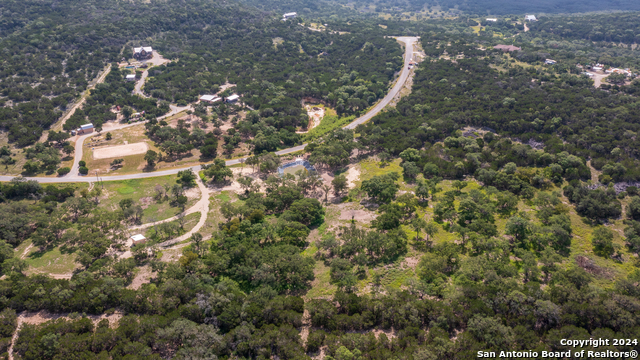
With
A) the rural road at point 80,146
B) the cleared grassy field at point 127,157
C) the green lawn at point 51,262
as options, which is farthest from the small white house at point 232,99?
the green lawn at point 51,262

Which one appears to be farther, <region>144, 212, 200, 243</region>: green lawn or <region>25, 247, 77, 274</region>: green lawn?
<region>144, 212, 200, 243</region>: green lawn

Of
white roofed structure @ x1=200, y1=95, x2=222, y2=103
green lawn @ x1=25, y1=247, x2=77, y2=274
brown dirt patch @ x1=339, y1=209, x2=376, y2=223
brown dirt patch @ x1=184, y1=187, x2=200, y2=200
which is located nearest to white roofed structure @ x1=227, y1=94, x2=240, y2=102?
white roofed structure @ x1=200, y1=95, x2=222, y2=103

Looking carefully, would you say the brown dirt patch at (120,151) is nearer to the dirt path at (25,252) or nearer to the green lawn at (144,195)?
the green lawn at (144,195)

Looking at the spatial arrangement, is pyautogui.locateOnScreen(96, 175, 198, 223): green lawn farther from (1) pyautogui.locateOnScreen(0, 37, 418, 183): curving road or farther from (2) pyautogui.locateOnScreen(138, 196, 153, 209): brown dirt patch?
(1) pyautogui.locateOnScreen(0, 37, 418, 183): curving road

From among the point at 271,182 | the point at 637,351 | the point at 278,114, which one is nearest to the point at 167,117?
the point at 278,114

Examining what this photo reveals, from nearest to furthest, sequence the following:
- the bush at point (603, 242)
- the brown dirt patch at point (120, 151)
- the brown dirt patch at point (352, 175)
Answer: the bush at point (603, 242), the brown dirt patch at point (352, 175), the brown dirt patch at point (120, 151)

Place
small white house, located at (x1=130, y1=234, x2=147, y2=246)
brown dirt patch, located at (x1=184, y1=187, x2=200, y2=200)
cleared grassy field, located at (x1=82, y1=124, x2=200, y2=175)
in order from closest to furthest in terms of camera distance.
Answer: small white house, located at (x1=130, y1=234, x2=147, y2=246)
brown dirt patch, located at (x1=184, y1=187, x2=200, y2=200)
cleared grassy field, located at (x1=82, y1=124, x2=200, y2=175)

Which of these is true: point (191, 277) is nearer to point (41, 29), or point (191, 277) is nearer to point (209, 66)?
point (209, 66)

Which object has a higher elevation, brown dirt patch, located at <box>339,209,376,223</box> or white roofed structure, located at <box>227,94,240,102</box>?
white roofed structure, located at <box>227,94,240,102</box>

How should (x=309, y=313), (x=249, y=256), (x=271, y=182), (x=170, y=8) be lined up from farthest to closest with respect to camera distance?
(x=170, y=8) → (x=271, y=182) → (x=249, y=256) → (x=309, y=313)
